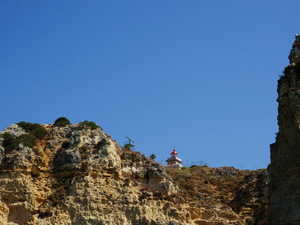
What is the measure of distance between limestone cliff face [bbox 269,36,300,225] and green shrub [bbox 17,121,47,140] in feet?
72.9

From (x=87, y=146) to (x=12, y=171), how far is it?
6.92 meters

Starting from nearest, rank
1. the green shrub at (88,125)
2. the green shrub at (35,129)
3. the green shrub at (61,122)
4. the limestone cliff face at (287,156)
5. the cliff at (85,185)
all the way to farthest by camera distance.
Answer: the limestone cliff face at (287,156) < the cliff at (85,185) < the green shrub at (35,129) < the green shrub at (88,125) < the green shrub at (61,122)

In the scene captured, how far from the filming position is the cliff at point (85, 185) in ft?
143

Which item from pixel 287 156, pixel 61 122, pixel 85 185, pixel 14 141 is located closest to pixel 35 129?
pixel 14 141

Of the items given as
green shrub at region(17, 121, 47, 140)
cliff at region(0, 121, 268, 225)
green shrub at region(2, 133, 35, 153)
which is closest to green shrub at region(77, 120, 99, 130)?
cliff at region(0, 121, 268, 225)

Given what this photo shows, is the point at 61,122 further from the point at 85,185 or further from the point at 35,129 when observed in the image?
the point at 85,185

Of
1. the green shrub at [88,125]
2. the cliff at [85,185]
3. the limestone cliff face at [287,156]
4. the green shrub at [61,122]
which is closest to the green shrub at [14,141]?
the cliff at [85,185]

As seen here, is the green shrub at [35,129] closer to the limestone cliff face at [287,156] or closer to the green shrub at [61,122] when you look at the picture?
the green shrub at [61,122]

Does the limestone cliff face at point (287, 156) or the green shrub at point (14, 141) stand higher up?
the green shrub at point (14, 141)

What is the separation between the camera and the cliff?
1714 inches

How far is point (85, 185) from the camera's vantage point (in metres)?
45.0

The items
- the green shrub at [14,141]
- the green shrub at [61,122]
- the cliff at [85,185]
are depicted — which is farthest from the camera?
the green shrub at [61,122]

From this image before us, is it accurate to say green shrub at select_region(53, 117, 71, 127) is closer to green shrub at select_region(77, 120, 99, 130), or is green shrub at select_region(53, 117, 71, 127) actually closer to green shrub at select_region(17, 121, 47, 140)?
green shrub at select_region(77, 120, 99, 130)

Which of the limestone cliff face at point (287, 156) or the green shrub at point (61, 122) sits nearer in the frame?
the limestone cliff face at point (287, 156)
